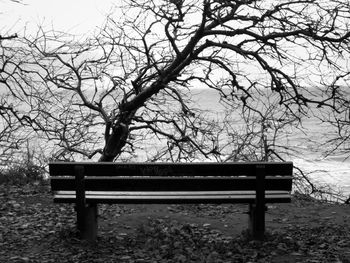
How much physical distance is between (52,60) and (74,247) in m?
6.17

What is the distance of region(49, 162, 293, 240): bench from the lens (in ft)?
15.1

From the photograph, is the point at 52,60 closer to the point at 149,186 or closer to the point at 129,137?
the point at 129,137

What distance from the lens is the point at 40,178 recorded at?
9.03 m

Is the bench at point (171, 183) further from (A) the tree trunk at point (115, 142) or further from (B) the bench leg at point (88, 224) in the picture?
(A) the tree trunk at point (115, 142)

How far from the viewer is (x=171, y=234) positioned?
4977 mm

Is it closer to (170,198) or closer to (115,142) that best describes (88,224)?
(170,198)

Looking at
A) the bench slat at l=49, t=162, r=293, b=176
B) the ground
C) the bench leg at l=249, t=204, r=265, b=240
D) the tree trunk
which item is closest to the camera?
the ground

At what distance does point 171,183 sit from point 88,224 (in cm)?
88

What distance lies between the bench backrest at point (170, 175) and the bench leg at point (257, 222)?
21cm

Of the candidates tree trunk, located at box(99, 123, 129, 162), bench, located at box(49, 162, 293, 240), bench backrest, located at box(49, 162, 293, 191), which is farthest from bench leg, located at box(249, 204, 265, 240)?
tree trunk, located at box(99, 123, 129, 162)

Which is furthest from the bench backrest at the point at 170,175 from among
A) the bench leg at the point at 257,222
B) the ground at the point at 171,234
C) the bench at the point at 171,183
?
the ground at the point at 171,234

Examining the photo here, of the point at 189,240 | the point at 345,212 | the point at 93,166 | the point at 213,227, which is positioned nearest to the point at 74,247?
the point at 93,166

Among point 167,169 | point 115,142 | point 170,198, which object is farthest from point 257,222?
point 115,142

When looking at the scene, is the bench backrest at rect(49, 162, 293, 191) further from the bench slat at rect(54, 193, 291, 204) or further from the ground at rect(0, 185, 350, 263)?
the ground at rect(0, 185, 350, 263)
